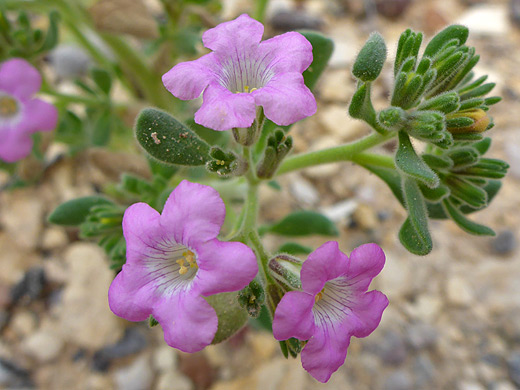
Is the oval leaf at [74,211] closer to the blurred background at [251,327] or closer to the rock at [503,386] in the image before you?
the blurred background at [251,327]

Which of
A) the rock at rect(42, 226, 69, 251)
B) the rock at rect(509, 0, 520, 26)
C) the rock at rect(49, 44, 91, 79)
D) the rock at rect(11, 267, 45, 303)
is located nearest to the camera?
the rock at rect(11, 267, 45, 303)

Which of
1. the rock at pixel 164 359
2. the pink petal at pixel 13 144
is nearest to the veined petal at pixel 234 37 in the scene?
the pink petal at pixel 13 144

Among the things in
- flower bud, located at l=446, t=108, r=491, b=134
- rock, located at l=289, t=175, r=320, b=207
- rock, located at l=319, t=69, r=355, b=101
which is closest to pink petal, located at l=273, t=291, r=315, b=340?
flower bud, located at l=446, t=108, r=491, b=134

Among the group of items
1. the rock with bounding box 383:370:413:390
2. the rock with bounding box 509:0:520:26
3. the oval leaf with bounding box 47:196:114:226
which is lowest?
the rock with bounding box 383:370:413:390

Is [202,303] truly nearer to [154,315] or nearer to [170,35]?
[154,315]

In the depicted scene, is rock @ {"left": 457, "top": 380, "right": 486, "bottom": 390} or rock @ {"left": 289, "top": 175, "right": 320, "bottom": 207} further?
rock @ {"left": 289, "top": 175, "right": 320, "bottom": 207}

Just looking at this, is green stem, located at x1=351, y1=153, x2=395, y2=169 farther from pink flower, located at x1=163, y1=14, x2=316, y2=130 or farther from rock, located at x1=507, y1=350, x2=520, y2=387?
rock, located at x1=507, y1=350, x2=520, y2=387

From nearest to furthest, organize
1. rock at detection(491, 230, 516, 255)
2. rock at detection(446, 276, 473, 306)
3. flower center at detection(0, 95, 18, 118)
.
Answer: flower center at detection(0, 95, 18, 118) < rock at detection(446, 276, 473, 306) < rock at detection(491, 230, 516, 255)
